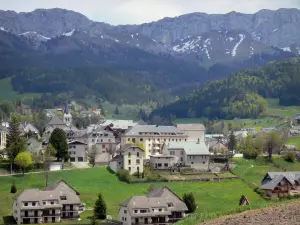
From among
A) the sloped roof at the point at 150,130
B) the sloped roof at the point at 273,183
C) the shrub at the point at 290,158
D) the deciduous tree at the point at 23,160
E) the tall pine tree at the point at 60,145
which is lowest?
the sloped roof at the point at 273,183

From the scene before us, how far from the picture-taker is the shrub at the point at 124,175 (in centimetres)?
10238

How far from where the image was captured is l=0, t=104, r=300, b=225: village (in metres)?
79.7

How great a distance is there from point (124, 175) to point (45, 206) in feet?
79.7

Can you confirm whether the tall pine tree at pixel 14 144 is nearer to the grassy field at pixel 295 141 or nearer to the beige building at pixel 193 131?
the beige building at pixel 193 131

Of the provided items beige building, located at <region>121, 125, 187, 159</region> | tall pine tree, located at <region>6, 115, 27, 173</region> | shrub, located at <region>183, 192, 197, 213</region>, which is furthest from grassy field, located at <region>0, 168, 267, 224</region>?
beige building, located at <region>121, 125, 187, 159</region>

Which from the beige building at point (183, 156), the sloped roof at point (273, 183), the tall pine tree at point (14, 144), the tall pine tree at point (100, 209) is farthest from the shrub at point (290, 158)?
the tall pine tree at point (100, 209)

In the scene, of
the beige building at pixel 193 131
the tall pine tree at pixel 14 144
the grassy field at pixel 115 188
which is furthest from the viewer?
the beige building at pixel 193 131

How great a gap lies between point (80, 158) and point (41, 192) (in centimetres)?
3749

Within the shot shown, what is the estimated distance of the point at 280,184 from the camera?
97500mm

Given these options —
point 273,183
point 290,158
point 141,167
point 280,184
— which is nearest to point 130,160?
point 141,167

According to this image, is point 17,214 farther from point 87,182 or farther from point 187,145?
point 187,145

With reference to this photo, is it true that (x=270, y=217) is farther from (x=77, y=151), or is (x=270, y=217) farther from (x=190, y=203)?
(x=77, y=151)

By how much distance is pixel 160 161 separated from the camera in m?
114

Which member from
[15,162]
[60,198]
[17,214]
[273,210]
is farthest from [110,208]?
[273,210]
